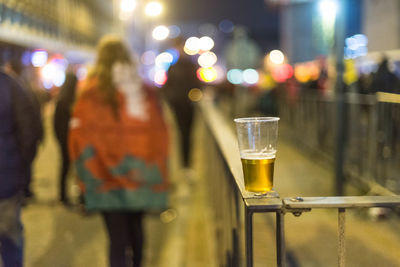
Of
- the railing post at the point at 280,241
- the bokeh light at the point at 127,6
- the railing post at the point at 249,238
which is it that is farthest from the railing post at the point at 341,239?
the bokeh light at the point at 127,6

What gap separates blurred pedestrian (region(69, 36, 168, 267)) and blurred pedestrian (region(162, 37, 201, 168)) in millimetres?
5313

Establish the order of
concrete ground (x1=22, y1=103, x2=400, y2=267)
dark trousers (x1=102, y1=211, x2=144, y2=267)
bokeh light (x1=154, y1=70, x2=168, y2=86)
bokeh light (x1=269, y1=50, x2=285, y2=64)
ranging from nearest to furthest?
1. dark trousers (x1=102, y1=211, x2=144, y2=267)
2. concrete ground (x1=22, y1=103, x2=400, y2=267)
3. bokeh light (x1=154, y1=70, x2=168, y2=86)
4. bokeh light (x1=269, y1=50, x2=285, y2=64)

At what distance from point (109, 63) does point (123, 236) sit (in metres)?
1.14

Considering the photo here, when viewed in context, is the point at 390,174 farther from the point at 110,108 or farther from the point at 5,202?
the point at 5,202

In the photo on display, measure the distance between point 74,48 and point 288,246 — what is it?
2889 centimetres

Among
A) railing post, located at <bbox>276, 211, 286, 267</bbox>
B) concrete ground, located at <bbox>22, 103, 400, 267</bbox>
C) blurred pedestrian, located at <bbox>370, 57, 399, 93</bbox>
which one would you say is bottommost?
concrete ground, located at <bbox>22, 103, 400, 267</bbox>

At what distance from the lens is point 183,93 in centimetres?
959

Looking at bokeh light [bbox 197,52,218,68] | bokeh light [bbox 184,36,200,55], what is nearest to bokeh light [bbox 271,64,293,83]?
bokeh light [bbox 184,36,200,55]

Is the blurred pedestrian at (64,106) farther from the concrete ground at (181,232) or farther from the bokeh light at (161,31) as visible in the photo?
the bokeh light at (161,31)

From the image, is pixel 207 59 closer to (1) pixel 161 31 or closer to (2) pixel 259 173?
(1) pixel 161 31

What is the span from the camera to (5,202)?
3.39 m

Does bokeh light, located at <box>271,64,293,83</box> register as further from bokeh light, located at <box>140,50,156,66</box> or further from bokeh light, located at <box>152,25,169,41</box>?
bokeh light, located at <box>152,25,169,41</box>

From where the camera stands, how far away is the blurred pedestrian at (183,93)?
372 inches

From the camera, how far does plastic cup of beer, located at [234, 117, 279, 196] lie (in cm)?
212
